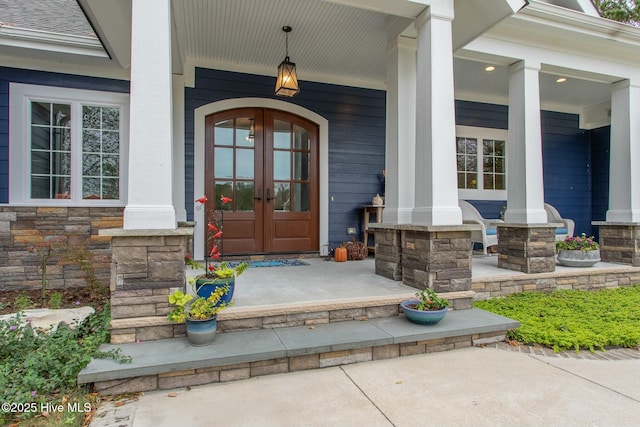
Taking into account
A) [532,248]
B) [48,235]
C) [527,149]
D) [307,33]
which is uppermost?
[307,33]

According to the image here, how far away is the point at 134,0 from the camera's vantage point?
2410mm

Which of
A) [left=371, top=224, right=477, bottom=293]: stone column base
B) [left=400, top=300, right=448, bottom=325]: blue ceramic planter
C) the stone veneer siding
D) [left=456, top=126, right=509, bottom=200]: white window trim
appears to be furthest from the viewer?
[left=456, top=126, right=509, bottom=200]: white window trim

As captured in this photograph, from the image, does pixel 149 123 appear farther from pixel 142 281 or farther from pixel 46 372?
pixel 46 372

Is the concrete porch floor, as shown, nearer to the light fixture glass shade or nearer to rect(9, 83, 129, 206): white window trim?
rect(9, 83, 129, 206): white window trim

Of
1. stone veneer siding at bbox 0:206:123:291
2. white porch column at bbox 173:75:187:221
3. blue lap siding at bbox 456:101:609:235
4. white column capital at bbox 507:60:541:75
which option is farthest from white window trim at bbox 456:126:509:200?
stone veneer siding at bbox 0:206:123:291

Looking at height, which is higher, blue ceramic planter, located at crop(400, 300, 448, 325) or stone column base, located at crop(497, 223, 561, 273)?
stone column base, located at crop(497, 223, 561, 273)

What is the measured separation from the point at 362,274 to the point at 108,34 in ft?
12.0

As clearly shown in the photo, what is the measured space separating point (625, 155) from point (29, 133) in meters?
7.55

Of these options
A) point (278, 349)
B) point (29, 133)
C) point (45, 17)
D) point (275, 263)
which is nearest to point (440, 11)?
point (278, 349)

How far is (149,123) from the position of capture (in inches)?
93.9

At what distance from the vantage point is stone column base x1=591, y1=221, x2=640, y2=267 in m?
4.53

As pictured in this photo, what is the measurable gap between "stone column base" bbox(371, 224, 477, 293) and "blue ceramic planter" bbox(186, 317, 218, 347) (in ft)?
6.01

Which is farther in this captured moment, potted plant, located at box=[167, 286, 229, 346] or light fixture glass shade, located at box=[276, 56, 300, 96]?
light fixture glass shade, located at box=[276, 56, 300, 96]

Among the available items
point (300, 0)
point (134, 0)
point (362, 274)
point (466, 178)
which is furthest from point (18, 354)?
point (466, 178)
